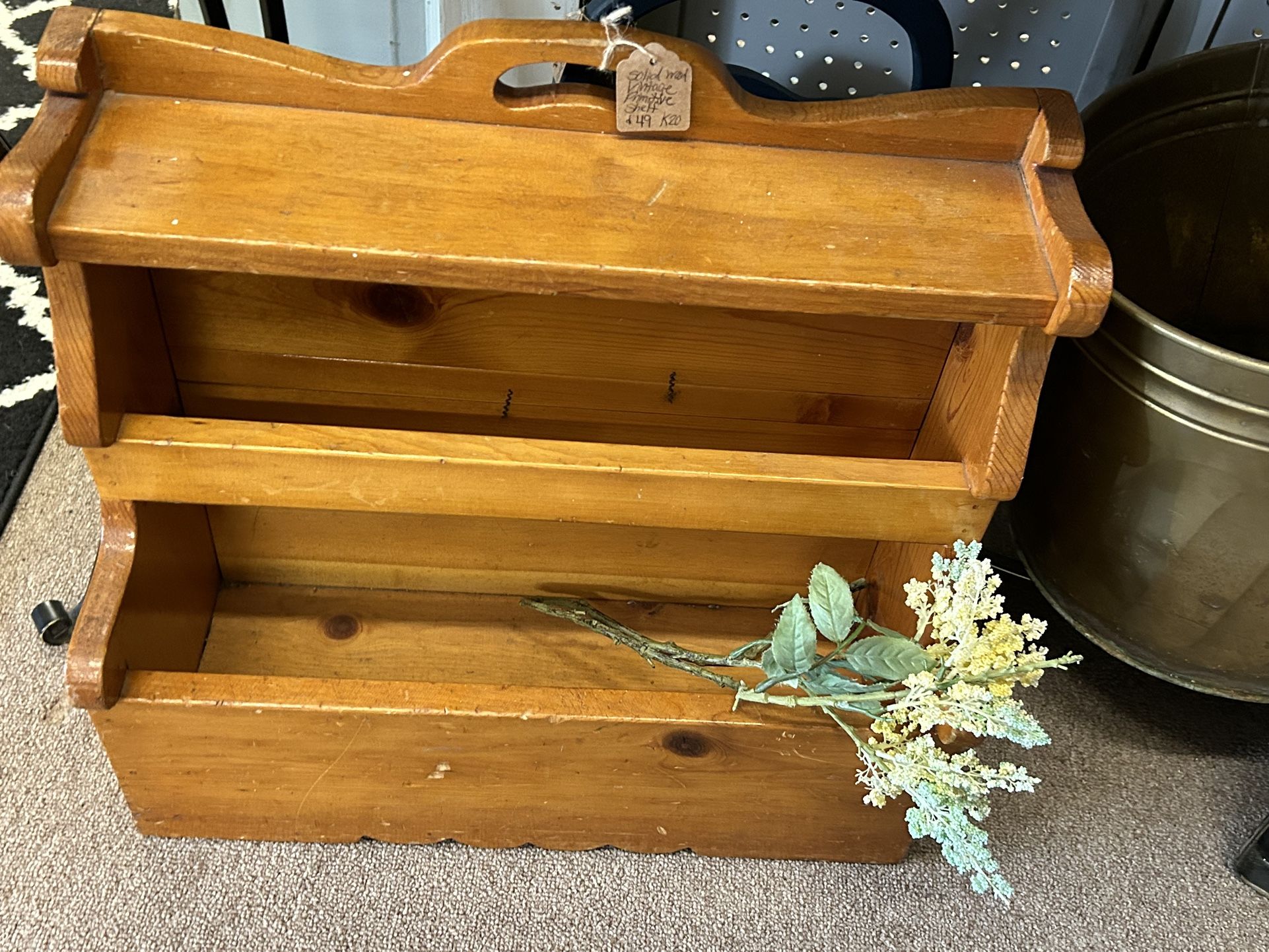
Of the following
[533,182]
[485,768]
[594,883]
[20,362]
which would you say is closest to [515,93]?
[533,182]

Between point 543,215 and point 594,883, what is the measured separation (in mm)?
603

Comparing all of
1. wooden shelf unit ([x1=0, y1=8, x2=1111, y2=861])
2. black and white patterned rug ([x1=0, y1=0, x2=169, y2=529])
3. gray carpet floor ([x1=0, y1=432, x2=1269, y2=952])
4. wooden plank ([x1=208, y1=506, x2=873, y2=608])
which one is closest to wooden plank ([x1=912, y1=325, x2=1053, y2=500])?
wooden shelf unit ([x1=0, y1=8, x2=1111, y2=861])

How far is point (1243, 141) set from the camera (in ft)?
3.50

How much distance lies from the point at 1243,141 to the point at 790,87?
0.47 metres

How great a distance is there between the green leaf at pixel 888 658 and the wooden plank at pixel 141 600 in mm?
550

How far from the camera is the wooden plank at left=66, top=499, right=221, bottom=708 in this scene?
31.0 inches

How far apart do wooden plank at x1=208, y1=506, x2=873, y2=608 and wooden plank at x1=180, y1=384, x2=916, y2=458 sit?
3.5 inches

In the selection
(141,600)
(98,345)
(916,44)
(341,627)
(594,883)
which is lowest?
(594,883)

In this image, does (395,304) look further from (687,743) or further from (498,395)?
(687,743)

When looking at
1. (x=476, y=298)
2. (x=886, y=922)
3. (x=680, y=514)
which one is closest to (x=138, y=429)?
(x=476, y=298)

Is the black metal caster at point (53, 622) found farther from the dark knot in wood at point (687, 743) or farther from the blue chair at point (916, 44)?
the blue chair at point (916, 44)

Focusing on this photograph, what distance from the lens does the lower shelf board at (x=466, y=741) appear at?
85 centimetres

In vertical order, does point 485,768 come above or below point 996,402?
below

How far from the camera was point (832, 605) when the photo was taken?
2.50 ft
